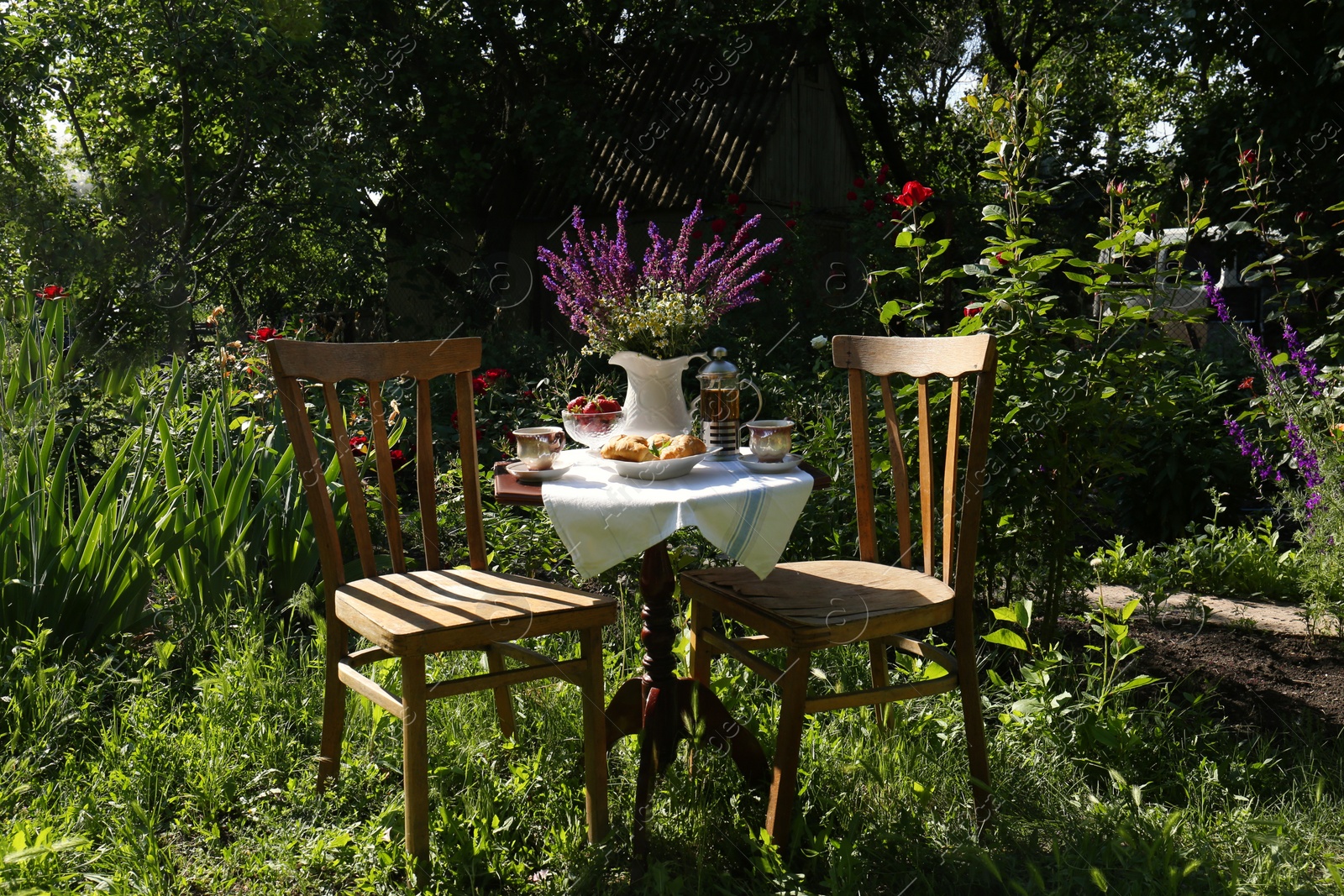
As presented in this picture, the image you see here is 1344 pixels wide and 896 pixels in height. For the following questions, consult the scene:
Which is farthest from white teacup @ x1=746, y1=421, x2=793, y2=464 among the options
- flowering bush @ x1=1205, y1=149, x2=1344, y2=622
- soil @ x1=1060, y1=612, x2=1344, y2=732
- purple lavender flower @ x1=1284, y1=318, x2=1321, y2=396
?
purple lavender flower @ x1=1284, y1=318, x2=1321, y2=396

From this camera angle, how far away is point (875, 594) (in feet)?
7.46

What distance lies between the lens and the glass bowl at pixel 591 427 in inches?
96.6

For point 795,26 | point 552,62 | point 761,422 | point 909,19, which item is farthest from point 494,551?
point 909,19

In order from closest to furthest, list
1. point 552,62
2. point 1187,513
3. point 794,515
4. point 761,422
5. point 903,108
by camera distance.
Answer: point 794,515 → point 761,422 → point 1187,513 → point 552,62 → point 903,108

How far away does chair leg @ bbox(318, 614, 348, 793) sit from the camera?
240 centimetres

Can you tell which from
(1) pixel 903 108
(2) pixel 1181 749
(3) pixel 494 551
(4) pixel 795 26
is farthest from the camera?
(1) pixel 903 108

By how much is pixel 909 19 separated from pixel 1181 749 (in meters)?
8.65

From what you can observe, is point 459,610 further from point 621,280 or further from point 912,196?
point 912,196

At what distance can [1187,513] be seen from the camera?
474 cm

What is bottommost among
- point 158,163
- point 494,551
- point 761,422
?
point 494,551

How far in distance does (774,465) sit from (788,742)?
0.59m

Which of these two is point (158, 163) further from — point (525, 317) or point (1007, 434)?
point (1007, 434)

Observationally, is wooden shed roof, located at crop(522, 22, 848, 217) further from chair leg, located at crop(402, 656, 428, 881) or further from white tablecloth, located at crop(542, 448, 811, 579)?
chair leg, located at crop(402, 656, 428, 881)

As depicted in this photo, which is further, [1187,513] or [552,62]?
[552,62]
